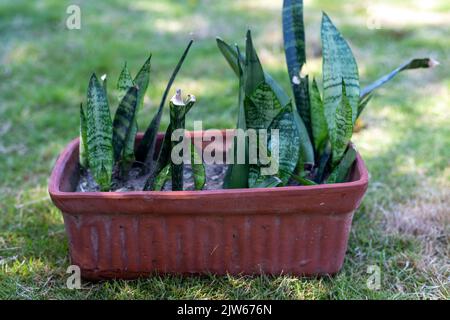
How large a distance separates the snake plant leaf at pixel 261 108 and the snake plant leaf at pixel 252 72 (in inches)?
1.0

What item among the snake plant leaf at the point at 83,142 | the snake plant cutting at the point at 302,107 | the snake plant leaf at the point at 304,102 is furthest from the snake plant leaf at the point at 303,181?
Answer: the snake plant leaf at the point at 83,142

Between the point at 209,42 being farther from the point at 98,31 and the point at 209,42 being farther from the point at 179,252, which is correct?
the point at 179,252

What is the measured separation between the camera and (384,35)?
3518mm

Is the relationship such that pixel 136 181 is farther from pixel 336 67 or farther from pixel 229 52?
pixel 336 67

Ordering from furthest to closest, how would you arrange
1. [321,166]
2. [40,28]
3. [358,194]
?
1. [40,28]
2. [321,166]
3. [358,194]

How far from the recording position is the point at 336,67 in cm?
151

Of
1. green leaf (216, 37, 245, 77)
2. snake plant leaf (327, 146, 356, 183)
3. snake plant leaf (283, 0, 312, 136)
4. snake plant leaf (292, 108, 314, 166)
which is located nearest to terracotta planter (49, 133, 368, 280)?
snake plant leaf (327, 146, 356, 183)

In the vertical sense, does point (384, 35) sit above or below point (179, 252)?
above

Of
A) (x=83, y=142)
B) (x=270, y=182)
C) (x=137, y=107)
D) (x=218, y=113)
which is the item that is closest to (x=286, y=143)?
(x=270, y=182)

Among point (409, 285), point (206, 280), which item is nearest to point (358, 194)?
point (409, 285)

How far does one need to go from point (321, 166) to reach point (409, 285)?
390mm

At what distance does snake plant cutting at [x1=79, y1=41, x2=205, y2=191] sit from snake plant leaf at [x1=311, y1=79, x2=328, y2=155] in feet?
1.18

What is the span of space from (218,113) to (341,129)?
4.02ft

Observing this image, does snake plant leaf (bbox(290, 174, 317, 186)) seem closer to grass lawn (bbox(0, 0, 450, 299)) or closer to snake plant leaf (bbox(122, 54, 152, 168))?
grass lawn (bbox(0, 0, 450, 299))
